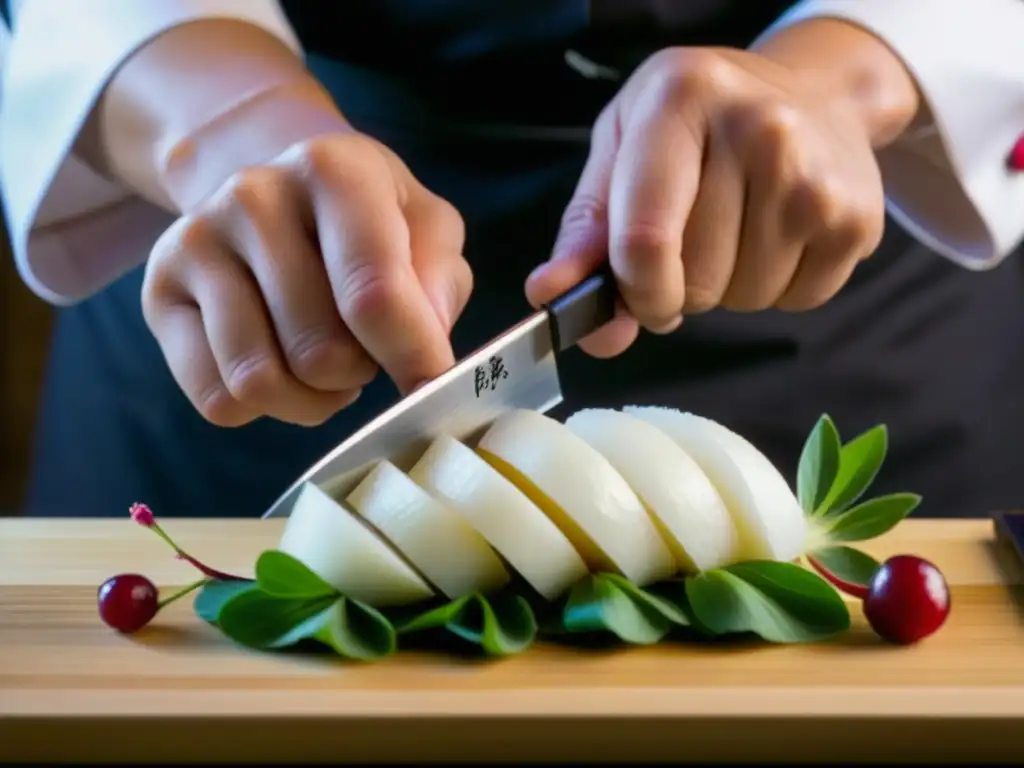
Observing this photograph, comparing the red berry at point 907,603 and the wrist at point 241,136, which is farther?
the wrist at point 241,136

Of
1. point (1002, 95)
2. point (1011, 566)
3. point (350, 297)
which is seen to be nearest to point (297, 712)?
point (350, 297)

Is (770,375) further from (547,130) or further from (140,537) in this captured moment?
(140,537)

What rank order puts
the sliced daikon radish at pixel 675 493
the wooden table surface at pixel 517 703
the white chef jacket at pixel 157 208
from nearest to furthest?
the wooden table surface at pixel 517 703, the sliced daikon radish at pixel 675 493, the white chef jacket at pixel 157 208

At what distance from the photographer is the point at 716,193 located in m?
0.80

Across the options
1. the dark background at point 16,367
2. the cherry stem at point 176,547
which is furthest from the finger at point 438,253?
the dark background at point 16,367

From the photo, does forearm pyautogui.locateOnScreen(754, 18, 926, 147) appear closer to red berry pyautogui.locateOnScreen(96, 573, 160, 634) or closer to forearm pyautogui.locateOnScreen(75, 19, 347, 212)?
forearm pyautogui.locateOnScreen(75, 19, 347, 212)

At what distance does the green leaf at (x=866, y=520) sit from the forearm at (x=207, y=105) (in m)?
0.42

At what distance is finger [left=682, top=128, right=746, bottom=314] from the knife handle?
5 centimetres

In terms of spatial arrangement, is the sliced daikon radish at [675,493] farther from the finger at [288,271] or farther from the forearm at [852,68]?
the forearm at [852,68]

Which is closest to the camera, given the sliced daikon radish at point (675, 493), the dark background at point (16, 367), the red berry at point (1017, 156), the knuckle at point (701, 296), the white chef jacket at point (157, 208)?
the sliced daikon radish at point (675, 493)

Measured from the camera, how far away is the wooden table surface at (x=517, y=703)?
0.61 m

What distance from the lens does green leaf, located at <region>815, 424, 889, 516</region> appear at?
0.80 meters

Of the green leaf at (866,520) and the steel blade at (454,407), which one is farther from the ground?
the steel blade at (454,407)

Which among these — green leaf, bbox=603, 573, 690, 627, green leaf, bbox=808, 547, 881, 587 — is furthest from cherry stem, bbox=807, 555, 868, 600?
green leaf, bbox=603, 573, 690, 627
